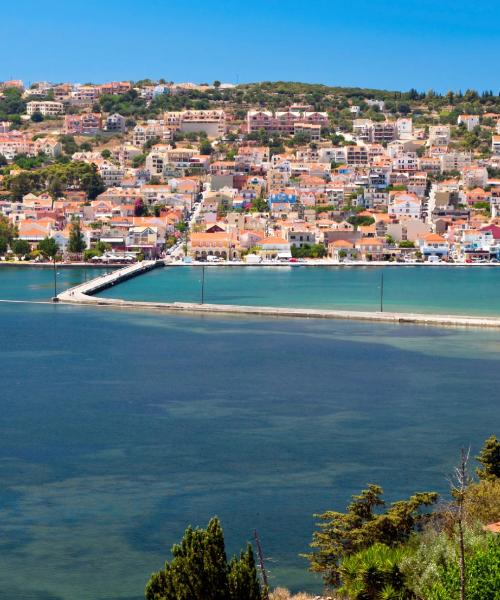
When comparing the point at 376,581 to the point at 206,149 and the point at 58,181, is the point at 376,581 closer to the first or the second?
the point at 58,181

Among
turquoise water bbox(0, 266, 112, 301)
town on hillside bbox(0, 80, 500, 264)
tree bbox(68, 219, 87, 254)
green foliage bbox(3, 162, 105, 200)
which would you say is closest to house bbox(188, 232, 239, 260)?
town on hillside bbox(0, 80, 500, 264)

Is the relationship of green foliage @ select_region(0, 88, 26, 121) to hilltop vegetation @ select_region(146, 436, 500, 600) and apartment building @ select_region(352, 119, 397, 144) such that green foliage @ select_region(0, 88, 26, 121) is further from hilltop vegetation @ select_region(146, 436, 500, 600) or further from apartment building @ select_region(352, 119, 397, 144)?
hilltop vegetation @ select_region(146, 436, 500, 600)

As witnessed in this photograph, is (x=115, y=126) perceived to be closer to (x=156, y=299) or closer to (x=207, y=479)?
(x=156, y=299)

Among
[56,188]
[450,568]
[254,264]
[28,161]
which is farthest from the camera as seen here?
[28,161]

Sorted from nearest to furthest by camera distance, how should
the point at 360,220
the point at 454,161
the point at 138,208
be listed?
1. the point at 360,220
2. the point at 138,208
3. the point at 454,161

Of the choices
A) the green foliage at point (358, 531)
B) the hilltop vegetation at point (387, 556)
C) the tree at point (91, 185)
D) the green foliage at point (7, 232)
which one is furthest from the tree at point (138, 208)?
the green foliage at point (358, 531)

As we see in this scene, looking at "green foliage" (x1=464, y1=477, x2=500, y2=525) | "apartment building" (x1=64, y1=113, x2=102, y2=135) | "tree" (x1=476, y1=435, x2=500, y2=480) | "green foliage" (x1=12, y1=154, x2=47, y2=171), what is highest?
"apartment building" (x1=64, y1=113, x2=102, y2=135)

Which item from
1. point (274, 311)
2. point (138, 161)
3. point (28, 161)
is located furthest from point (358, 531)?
point (28, 161)
